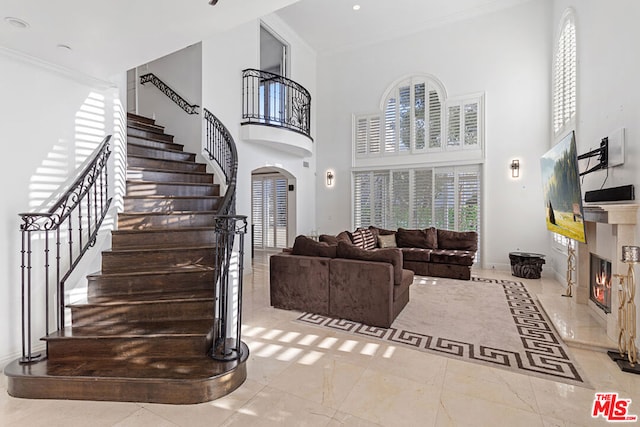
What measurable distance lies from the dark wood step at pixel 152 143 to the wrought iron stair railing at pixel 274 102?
140 centimetres

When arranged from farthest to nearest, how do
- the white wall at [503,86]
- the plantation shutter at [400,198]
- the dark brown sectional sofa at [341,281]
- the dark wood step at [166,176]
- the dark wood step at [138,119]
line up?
the plantation shutter at [400,198] → the white wall at [503,86] → the dark wood step at [138,119] → the dark wood step at [166,176] → the dark brown sectional sofa at [341,281]

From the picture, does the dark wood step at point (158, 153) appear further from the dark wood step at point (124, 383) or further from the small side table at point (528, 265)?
the small side table at point (528, 265)

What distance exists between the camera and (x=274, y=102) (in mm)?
7281

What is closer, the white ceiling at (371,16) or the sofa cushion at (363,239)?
the sofa cushion at (363,239)

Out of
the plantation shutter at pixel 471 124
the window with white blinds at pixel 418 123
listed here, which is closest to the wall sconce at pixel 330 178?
the window with white blinds at pixel 418 123

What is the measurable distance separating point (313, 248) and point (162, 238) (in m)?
1.88

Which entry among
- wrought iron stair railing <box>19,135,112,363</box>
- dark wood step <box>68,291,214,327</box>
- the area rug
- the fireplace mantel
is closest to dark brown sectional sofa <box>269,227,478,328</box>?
the area rug

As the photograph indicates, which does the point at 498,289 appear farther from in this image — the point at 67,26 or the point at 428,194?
the point at 67,26

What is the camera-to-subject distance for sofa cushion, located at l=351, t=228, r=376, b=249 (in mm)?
6460

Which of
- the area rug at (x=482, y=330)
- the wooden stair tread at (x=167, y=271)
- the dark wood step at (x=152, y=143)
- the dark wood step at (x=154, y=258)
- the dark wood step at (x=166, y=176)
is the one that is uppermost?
the dark wood step at (x=152, y=143)

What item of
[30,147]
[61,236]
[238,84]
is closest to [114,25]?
[30,147]

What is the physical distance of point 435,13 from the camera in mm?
7180

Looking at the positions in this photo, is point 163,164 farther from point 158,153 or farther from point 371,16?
point 371,16

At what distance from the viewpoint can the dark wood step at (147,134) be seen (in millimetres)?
4830
